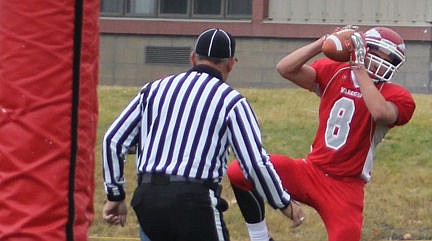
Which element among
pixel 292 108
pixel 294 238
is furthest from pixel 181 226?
pixel 292 108

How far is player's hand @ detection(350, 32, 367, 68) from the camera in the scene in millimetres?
6539

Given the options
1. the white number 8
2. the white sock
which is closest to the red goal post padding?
the white sock

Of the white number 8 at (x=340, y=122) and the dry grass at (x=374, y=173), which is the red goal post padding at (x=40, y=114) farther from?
the dry grass at (x=374, y=173)

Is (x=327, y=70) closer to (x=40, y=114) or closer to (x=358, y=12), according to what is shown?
(x=40, y=114)

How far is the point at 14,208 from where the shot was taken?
3227 millimetres

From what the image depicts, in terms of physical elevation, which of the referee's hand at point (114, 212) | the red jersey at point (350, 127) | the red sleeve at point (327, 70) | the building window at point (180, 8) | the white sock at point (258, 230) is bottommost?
the building window at point (180, 8)

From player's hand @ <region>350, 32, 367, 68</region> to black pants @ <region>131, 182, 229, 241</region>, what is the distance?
1.60m

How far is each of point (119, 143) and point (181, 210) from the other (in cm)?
61

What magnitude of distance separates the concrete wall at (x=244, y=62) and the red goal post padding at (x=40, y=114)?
17.7 metres

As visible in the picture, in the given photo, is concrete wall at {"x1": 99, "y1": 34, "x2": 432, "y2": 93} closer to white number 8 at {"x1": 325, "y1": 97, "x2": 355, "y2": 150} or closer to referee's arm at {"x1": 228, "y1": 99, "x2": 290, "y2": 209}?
white number 8 at {"x1": 325, "y1": 97, "x2": 355, "y2": 150}

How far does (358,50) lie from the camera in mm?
6547

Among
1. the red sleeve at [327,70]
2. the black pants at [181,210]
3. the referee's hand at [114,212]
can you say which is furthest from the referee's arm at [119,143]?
the red sleeve at [327,70]

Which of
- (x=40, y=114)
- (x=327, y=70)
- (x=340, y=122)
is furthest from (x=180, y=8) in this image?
(x=40, y=114)

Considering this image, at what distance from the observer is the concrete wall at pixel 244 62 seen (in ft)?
68.7
